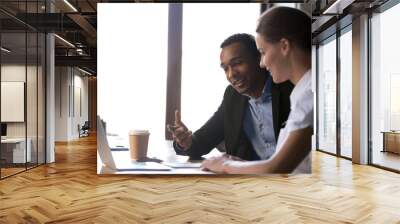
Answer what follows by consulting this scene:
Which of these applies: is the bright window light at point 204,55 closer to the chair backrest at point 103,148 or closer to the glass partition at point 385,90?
the chair backrest at point 103,148

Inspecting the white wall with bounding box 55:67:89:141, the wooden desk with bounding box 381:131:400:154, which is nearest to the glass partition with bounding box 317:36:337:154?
the wooden desk with bounding box 381:131:400:154

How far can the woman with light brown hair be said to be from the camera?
525cm

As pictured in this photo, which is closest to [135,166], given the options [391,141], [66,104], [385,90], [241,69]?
[241,69]

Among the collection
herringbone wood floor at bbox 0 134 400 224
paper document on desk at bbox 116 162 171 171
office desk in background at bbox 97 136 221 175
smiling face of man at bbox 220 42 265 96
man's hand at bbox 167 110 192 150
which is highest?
smiling face of man at bbox 220 42 265 96

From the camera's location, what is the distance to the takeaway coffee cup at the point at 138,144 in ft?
17.8

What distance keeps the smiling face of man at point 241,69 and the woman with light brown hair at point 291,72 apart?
0.15 metres

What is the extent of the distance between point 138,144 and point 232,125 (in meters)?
1.33

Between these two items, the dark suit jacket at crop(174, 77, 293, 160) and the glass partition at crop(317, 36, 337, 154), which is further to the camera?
the glass partition at crop(317, 36, 337, 154)

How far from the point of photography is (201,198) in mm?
4758

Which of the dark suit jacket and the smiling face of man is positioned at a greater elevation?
the smiling face of man

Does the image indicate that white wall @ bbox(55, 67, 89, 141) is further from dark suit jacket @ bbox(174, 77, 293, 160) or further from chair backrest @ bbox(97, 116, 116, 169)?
dark suit jacket @ bbox(174, 77, 293, 160)

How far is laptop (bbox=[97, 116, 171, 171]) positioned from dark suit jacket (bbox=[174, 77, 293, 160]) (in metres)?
0.43

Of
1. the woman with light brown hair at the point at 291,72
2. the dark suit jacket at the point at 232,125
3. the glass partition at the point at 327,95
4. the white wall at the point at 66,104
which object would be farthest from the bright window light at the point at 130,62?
the white wall at the point at 66,104

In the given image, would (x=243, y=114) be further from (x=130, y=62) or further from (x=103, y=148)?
(x=103, y=148)
